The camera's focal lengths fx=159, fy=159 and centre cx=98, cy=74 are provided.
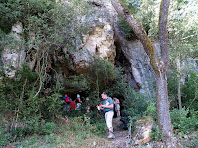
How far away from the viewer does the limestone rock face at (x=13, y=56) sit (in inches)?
251

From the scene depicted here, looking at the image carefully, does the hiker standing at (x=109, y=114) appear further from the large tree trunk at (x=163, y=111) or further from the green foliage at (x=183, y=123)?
the green foliage at (x=183, y=123)

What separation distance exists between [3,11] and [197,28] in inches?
368

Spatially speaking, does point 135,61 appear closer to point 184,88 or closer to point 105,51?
point 105,51

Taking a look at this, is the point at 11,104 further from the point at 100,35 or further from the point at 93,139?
the point at 100,35

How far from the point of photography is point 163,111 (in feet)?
17.5

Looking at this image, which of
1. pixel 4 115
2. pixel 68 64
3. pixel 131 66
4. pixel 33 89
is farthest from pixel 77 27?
pixel 131 66

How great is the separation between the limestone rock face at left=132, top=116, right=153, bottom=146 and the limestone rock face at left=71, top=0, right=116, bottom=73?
5048mm

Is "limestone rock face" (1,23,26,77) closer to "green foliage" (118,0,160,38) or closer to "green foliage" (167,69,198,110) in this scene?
"green foliage" (118,0,160,38)

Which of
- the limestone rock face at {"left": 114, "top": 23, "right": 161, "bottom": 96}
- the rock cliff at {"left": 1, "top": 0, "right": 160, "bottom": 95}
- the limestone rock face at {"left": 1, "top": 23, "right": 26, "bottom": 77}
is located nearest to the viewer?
the limestone rock face at {"left": 1, "top": 23, "right": 26, "bottom": 77}

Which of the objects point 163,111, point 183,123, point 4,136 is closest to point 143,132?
point 163,111

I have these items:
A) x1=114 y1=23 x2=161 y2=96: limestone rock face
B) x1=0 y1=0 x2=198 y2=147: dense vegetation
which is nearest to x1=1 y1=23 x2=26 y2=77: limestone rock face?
x1=0 y1=0 x2=198 y2=147: dense vegetation

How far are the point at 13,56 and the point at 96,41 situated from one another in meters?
4.97

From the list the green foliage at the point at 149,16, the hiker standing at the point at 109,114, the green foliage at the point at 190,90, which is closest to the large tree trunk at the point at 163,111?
the hiker standing at the point at 109,114

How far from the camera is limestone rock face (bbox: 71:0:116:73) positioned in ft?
30.9
